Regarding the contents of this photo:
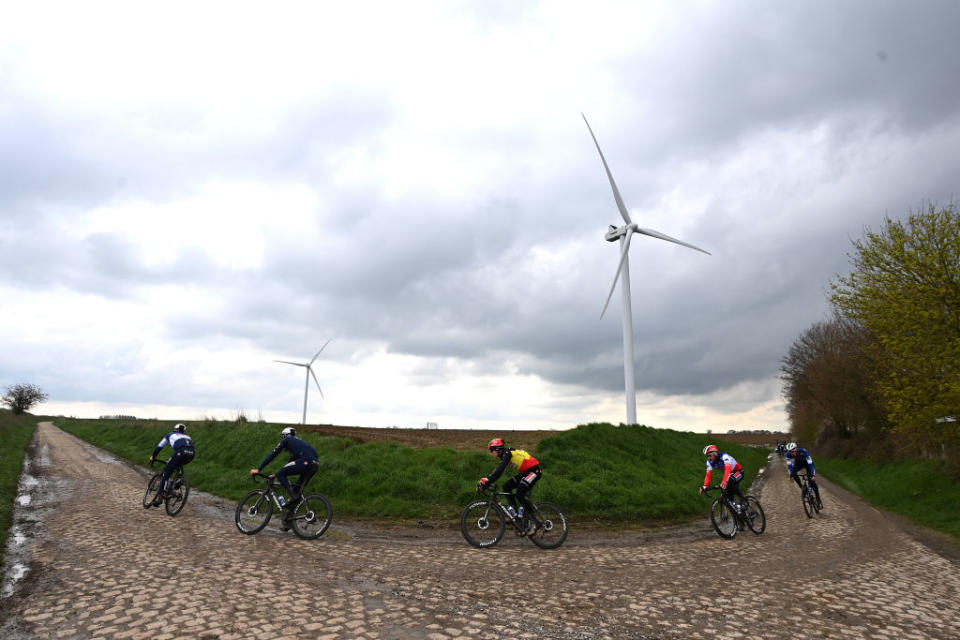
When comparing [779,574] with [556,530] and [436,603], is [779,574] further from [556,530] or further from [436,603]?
[436,603]

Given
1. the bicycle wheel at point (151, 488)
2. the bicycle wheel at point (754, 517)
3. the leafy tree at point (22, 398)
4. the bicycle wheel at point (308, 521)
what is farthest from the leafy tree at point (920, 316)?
the leafy tree at point (22, 398)

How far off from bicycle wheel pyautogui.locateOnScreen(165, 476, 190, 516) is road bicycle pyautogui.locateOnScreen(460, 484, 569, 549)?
8.57m

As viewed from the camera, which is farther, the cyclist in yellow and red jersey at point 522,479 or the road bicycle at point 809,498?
the road bicycle at point 809,498

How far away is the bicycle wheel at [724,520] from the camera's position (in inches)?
572

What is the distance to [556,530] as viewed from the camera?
13555 mm

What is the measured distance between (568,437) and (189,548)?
17.0 metres

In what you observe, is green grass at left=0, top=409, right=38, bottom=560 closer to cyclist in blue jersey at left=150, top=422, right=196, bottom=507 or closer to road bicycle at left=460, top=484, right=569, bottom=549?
cyclist in blue jersey at left=150, top=422, right=196, bottom=507

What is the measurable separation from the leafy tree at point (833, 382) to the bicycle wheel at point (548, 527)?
85.1 feet

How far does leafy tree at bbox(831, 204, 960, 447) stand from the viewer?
18.3m

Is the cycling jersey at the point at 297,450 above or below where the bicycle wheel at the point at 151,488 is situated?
above

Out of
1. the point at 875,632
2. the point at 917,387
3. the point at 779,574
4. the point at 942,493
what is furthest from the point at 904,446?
the point at 875,632

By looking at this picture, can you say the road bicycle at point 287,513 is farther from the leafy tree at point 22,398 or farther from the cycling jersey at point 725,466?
the leafy tree at point 22,398

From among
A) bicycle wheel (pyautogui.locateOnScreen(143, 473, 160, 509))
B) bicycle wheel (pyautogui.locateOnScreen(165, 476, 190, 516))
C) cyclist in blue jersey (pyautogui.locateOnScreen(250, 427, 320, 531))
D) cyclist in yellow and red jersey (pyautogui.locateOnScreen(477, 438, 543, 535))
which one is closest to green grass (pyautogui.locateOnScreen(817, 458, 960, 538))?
cyclist in yellow and red jersey (pyautogui.locateOnScreen(477, 438, 543, 535))

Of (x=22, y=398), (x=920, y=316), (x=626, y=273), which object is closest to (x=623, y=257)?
(x=626, y=273)
